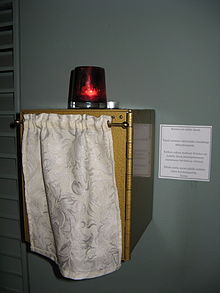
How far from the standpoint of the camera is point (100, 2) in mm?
1007

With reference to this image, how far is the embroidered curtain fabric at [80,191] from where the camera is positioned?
739 millimetres

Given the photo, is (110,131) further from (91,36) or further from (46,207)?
(91,36)

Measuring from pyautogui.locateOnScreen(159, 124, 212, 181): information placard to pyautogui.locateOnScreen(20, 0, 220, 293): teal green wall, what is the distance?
26mm

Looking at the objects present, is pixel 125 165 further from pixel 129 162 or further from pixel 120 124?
pixel 120 124

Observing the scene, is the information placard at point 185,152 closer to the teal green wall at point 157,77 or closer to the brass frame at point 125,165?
the teal green wall at point 157,77

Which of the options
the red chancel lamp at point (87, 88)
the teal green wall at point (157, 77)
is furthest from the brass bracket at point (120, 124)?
the teal green wall at point (157, 77)

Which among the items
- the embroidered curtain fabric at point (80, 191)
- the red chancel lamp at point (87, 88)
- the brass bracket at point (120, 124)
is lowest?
the embroidered curtain fabric at point (80, 191)

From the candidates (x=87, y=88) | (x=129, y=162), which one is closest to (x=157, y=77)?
(x=87, y=88)

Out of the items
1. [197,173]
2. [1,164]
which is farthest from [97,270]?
[1,164]

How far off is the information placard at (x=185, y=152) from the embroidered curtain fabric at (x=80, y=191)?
1.08 feet

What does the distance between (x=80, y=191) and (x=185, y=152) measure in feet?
1.48

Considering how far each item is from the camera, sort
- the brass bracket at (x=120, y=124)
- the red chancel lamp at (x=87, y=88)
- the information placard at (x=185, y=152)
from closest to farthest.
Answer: the brass bracket at (x=120, y=124) → the red chancel lamp at (x=87, y=88) → the information placard at (x=185, y=152)

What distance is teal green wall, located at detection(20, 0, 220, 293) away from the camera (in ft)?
3.07

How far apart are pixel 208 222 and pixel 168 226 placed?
150 mm
